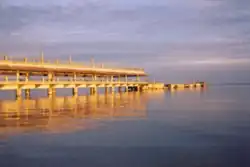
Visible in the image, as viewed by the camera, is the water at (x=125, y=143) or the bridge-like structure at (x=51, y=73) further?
the bridge-like structure at (x=51, y=73)

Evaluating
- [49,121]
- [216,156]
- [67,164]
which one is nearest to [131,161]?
[67,164]

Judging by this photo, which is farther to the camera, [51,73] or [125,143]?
[51,73]

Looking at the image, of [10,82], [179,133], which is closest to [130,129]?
[179,133]

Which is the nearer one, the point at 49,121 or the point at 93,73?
the point at 49,121

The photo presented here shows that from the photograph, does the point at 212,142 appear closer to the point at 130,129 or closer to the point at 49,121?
the point at 130,129

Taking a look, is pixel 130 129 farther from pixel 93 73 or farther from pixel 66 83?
pixel 93 73

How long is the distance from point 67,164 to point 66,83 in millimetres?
41144

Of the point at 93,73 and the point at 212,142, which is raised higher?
the point at 93,73

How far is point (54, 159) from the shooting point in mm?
11727

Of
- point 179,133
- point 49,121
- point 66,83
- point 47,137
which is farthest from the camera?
point 66,83

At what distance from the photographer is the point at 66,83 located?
51.7 m

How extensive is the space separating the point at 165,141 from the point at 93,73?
151 ft

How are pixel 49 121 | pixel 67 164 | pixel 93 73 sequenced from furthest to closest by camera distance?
pixel 93 73 < pixel 49 121 < pixel 67 164

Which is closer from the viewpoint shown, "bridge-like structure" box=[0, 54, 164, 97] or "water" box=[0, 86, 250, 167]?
"water" box=[0, 86, 250, 167]
